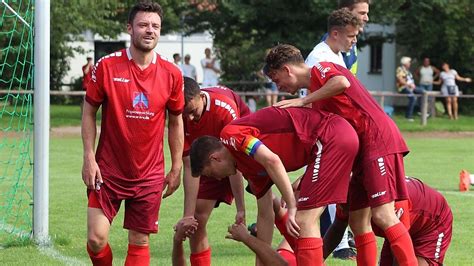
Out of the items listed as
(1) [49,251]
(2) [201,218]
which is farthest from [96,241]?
(1) [49,251]

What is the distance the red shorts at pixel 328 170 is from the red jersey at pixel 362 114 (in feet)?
1.15

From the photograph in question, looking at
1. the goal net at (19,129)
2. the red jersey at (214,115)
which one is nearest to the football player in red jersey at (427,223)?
the red jersey at (214,115)

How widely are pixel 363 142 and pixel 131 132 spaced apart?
1.61 m

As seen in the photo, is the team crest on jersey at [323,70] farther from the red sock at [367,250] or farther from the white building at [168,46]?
the white building at [168,46]

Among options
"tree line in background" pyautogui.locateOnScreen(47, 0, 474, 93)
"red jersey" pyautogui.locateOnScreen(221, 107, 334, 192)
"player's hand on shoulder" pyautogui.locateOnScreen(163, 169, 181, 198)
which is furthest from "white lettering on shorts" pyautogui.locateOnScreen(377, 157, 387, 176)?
"tree line in background" pyautogui.locateOnScreen(47, 0, 474, 93)

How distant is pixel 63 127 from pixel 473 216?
18028mm

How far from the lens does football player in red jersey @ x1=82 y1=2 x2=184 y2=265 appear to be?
7309mm

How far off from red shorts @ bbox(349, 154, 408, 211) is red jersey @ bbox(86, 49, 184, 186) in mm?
1411

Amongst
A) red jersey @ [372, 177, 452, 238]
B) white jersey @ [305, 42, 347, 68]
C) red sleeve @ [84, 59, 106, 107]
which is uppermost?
white jersey @ [305, 42, 347, 68]

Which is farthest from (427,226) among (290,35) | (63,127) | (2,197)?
(290,35)

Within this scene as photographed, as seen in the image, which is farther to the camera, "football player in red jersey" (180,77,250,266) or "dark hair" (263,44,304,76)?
"football player in red jersey" (180,77,250,266)

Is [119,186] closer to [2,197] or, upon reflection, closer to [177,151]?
[177,151]

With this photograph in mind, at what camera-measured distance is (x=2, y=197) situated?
13.7m

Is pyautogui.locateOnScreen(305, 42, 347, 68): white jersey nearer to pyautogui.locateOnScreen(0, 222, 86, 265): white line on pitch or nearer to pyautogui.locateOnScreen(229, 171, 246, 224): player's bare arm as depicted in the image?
pyautogui.locateOnScreen(229, 171, 246, 224): player's bare arm
